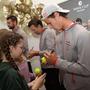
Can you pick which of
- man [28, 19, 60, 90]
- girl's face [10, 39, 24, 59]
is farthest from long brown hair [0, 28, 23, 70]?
man [28, 19, 60, 90]

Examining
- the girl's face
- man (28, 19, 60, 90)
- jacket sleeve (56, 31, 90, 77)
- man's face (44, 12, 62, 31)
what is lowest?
man (28, 19, 60, 90)

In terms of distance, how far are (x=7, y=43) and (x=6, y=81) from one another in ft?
0.91

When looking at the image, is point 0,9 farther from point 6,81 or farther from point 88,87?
point 6,81

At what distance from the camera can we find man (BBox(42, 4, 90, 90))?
2387 millimetres

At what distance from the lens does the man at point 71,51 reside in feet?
7.83

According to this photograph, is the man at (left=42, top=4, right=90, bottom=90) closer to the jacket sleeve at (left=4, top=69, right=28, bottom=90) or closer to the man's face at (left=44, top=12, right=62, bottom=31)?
the man's face at (left=44, top=12, right=62, bottom=31)

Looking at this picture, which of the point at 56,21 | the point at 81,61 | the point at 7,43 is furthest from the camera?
the point at 56,21

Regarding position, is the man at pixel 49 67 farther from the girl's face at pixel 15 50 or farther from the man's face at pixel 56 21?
the girl's face at pixel 15 50

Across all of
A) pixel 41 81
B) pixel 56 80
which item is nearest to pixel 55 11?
pixel 41 81

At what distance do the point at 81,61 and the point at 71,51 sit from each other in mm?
173

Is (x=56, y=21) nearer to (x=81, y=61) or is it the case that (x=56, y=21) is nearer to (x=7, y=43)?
(x=81, y=61)

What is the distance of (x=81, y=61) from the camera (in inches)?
94.1

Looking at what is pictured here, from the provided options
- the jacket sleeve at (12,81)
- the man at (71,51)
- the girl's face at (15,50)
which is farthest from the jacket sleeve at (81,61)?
the jacket sleeve at (12,81)

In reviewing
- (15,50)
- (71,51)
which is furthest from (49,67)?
(15,50)
